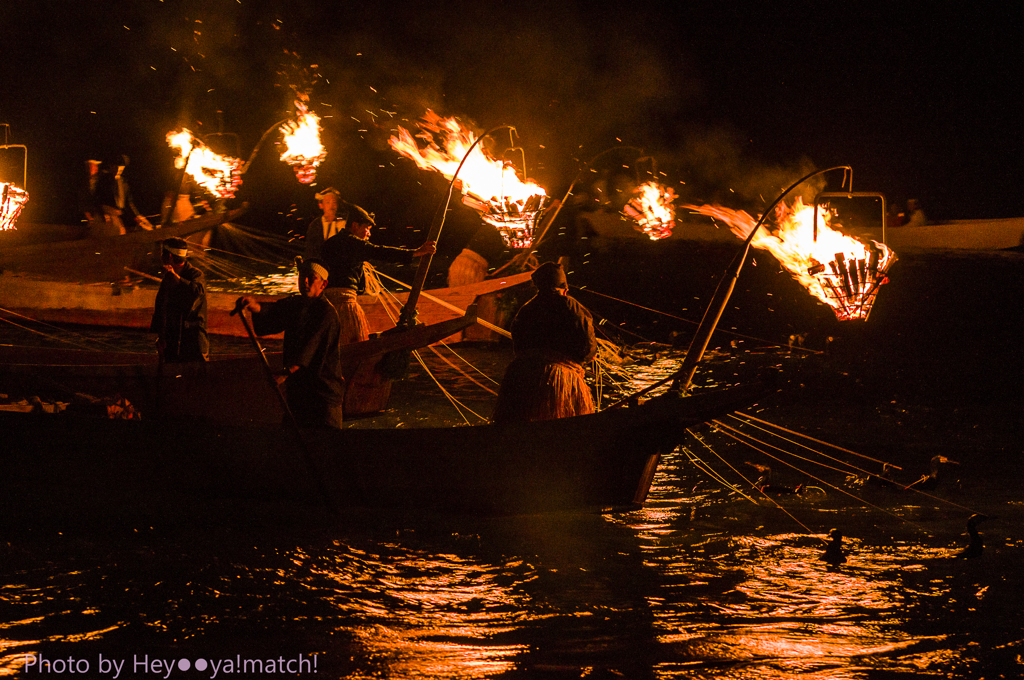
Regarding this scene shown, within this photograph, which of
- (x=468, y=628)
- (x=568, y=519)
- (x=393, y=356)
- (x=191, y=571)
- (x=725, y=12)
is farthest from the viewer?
(x=725, y=12)

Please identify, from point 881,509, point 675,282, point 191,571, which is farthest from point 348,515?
point 675,282

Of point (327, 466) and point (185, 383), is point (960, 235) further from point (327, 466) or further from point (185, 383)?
point (327, 466)

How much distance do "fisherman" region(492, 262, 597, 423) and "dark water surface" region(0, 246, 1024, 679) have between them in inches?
28.1

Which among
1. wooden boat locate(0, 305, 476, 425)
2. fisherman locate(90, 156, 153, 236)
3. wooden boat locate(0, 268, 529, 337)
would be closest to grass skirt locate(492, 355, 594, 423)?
wooden boat locate(0, 305, 476, 425)

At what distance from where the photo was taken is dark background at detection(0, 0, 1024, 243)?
1596 cm

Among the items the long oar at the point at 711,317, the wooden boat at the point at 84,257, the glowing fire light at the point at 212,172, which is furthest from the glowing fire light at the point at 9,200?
the long oar at the point at 711,317

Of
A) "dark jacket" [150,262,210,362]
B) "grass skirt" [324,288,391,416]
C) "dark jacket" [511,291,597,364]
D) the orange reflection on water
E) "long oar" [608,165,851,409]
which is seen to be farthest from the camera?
"grass skirt" [324,288,391,416]

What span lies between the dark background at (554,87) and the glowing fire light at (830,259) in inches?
416

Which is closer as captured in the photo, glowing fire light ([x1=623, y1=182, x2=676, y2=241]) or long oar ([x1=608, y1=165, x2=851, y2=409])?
long oar ([x1=608, y1=165, x2=851, y2=409])

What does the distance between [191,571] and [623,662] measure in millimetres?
2238

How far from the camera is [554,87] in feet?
60.6

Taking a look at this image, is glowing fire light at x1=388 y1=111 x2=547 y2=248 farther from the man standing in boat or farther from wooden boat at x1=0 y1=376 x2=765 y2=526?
wooden boat at x1=0 y1=376 x2=765 y2=526

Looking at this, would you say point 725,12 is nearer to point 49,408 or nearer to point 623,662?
point 49,408

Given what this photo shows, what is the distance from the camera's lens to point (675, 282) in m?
17.7
